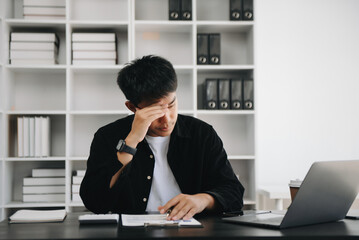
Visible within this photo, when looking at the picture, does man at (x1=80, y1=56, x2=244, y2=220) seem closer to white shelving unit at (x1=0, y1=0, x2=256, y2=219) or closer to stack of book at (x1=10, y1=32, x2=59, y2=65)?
white shelving unit at (x1=0, y1=0, x2=256, y2=219)

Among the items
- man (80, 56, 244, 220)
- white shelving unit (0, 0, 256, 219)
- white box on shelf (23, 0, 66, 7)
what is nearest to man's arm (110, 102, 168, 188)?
man (80, 56, 244, 220)

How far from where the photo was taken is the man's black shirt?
1648 mm

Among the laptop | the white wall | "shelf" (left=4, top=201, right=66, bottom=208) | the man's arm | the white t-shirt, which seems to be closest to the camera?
the laptop

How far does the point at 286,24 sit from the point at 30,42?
6.83 feet

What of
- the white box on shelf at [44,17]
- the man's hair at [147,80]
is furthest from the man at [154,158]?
the white box on shelf at [44,17]

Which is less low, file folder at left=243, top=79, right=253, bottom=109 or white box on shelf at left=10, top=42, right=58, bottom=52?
white box on shelf at left=10, top=42, right=58, bottom=52

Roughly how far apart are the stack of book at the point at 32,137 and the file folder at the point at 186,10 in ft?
4.32

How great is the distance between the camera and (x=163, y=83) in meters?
1.65

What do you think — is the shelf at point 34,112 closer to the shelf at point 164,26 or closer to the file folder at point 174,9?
the shelf at point 164,26

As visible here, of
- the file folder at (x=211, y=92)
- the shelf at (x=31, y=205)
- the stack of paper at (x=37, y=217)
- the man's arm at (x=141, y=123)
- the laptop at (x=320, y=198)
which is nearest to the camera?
the laptop at (x=320, y=198)

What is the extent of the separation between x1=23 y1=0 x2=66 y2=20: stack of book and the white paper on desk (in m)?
2.30

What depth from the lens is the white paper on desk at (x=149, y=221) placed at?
3.86 ft

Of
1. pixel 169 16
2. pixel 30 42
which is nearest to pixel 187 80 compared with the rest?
pixel 169 16

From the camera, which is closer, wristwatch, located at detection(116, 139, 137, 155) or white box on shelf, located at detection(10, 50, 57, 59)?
wristwatch, located at detection(116, 139, 137, 155)
